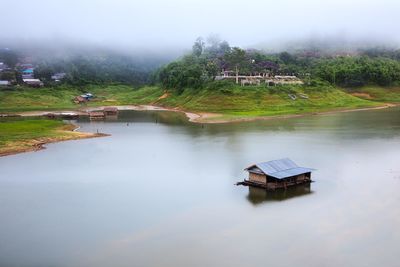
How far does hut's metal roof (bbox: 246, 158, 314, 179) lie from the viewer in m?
36.6

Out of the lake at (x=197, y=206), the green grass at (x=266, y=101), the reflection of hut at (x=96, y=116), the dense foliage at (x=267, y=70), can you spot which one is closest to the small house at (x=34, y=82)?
the dense foliage at (x=267, y=70)

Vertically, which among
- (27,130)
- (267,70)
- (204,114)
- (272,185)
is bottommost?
(204,114)

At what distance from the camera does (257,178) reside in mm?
37469

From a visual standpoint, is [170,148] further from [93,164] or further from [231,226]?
[231,226]

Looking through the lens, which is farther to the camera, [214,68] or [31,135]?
[214,68]

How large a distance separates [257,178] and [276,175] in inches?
68.8

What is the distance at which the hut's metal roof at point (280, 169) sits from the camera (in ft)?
120

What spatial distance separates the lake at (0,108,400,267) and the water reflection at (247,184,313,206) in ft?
0.46

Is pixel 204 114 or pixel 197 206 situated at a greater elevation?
pixel 197 206

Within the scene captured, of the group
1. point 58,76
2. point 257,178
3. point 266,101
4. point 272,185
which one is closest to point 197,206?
point 257,178

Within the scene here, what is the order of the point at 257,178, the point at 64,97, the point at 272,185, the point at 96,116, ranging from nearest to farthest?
the point at 272,185
the point at 257,178
the point at 96,116
the point at 64,97

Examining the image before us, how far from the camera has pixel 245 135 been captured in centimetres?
6431

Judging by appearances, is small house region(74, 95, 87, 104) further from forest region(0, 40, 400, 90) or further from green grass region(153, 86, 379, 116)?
green grass region(153, 86, 379, 116)

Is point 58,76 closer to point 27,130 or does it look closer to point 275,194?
point 27,130
